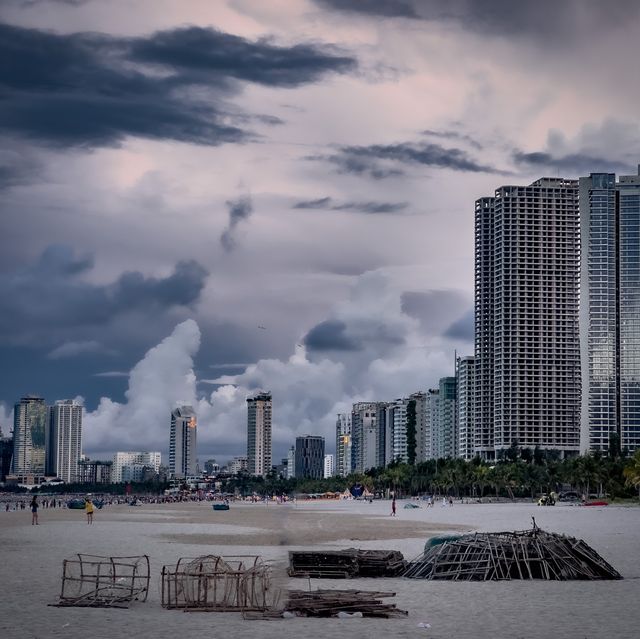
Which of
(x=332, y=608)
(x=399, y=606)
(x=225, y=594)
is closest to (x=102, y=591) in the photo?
(x=225, y=594)

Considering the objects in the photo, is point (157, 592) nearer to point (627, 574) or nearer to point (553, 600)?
point (553, 600)

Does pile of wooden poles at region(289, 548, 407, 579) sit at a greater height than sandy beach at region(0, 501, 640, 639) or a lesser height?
Result: greater

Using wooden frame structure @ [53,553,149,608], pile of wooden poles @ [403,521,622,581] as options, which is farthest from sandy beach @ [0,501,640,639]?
pile of wooden poles @ [403,521,622,581]

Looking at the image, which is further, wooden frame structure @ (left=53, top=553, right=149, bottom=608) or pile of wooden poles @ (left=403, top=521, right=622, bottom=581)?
pile of wooden poles @ (left=403, top=521, right=622, bottom=581)

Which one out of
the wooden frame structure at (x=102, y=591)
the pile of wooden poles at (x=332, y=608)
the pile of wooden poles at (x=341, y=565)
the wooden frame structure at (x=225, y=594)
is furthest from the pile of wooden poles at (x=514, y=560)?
the wooden frame structure at (x=102, y=591)

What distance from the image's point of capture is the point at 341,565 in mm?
34406

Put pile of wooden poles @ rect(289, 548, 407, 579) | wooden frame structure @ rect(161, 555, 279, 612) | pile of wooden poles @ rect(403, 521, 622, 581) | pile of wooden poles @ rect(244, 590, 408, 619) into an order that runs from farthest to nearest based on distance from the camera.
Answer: pile of wooden poles @ rect(289, 548, 407, 579) < pile of wooden poles @ rect(403, 521, 622, 581) < wooden frame structure @ rect(161, 555, 279, 612) < pile of wooden poles @ rect(244, 590, 408, 619)

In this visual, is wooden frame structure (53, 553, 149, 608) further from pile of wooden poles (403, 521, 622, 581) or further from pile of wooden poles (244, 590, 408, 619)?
pile of wooden poles (403, 521, 622, 581)

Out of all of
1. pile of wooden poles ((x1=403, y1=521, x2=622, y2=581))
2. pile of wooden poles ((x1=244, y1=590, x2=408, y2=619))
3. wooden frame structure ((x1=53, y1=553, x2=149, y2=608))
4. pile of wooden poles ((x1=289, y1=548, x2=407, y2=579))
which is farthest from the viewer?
pile of wooden poles ((x1=289, y1=548, x2=407, y2=579))

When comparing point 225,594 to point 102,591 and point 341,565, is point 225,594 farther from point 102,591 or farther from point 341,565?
point 341,565

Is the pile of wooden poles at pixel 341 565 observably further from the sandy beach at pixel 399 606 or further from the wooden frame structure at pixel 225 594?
the wooden frame structure at pixel 225 594

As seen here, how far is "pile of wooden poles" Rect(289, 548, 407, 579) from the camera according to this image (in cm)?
3444

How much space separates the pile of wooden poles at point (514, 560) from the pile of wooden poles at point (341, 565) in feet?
2.15

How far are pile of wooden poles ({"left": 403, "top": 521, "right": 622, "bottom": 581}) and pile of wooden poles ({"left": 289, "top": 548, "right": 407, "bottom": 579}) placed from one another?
0.65 metres
